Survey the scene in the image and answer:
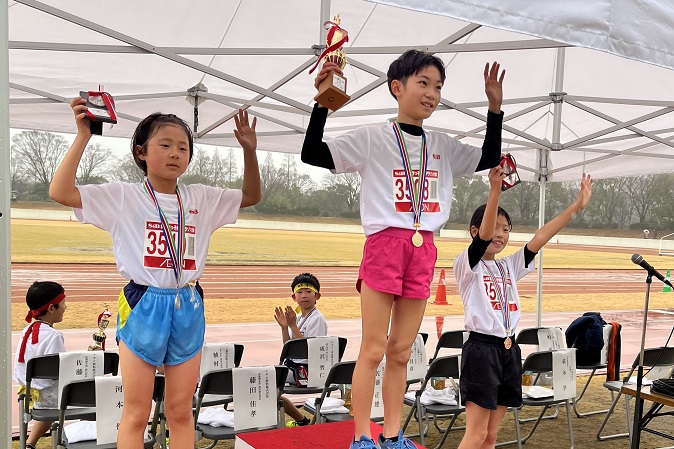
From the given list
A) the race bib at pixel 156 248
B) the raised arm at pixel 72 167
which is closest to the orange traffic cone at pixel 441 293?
the race bib at pixel 156 248

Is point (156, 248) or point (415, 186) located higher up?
point (415, 186)

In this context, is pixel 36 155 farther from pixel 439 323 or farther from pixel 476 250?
pixel 476 250

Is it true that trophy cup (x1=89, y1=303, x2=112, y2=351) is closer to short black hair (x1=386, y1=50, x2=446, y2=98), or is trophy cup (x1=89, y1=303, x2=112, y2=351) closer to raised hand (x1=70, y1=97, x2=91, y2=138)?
raised hand (x1=70, y1=97, x2=91, y2=138)

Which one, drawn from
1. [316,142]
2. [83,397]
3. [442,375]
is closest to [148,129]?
[316,142]

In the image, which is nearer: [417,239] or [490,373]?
[417,239]

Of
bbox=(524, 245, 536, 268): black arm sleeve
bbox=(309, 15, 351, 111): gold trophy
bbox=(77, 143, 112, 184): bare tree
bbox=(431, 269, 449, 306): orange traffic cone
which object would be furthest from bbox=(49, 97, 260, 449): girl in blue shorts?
bbox=(77, 143, 112, 184): bare tree

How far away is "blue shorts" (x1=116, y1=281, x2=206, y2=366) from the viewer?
223cm

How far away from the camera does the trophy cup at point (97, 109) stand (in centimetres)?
205

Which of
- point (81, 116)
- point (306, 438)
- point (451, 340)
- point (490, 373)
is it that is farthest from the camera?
point (451, 340)

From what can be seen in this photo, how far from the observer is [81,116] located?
2.05 meters

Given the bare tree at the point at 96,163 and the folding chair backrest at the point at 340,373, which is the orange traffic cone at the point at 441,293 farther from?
the folding chair backrest at the point at 340,373

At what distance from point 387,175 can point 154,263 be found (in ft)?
3.05

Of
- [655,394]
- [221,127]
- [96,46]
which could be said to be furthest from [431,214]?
[221,127]

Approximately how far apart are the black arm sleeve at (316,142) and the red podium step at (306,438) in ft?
4.22
